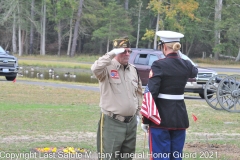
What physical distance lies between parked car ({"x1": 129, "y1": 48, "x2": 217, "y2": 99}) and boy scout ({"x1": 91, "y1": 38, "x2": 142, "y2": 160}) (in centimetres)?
1244

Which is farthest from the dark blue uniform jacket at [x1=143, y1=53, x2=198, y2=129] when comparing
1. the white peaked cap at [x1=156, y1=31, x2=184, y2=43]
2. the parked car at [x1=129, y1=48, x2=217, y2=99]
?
the parked car at [x1=129, y1=48, x2=217, y2=99]

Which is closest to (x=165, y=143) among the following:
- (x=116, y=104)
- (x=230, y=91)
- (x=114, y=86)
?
(x=116, y=104)

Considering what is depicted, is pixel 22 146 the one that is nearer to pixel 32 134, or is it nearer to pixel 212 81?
pixel 32 134

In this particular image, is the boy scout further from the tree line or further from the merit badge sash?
the tree line

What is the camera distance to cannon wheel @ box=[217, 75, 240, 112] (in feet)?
46.0

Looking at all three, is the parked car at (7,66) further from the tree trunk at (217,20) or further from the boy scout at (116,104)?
the tree trunk at (217,20)

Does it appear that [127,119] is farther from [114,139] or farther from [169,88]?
[169,88]

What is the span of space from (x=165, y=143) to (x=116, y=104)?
814 millimetres

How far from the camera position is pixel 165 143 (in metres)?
6.02

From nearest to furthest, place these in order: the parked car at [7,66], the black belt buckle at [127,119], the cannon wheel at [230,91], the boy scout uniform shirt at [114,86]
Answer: the boy scout uniform shirt at [114,86] → the black belt buckle at [127,119] → the cannon wheel at [230,91] → the parked car at [7,66]

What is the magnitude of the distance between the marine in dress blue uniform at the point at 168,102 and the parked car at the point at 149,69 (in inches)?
498

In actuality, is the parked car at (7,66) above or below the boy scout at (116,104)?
below

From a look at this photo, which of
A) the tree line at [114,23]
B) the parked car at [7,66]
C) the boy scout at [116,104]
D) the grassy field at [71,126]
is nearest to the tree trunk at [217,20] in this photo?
the tree line at [114,23]

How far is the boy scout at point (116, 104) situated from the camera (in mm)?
6285
